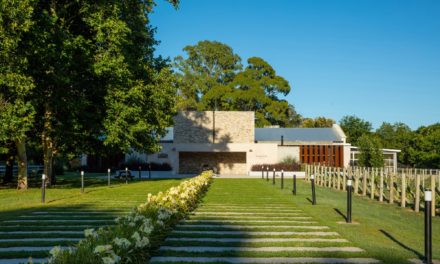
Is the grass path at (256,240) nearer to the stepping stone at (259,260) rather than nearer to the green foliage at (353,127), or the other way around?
the stepping stone at (259,260)

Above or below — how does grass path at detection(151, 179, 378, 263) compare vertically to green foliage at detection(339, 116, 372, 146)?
below

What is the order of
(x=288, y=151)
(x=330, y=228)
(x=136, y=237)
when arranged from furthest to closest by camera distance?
(x=288, y=151) → (x=330, y=228) → (x=136, y=237)

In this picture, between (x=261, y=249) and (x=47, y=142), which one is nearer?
(x=261, y=249)

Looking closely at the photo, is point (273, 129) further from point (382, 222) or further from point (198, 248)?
point (198, 248)

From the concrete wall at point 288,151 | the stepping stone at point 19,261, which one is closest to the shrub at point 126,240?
the stepping stone at point 19,261

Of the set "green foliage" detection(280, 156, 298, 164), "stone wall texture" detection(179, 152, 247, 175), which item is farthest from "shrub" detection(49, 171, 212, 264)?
"stone wall texture" detection(179, 152, 247, 175)

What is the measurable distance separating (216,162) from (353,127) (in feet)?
92.3

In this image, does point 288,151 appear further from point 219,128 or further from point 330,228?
point 330,228

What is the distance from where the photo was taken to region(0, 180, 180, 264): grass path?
7.84 meters

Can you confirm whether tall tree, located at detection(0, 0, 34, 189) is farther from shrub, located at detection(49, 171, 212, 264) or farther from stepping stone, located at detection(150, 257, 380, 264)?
stepping stone, located at detection(150, 257, 380, 264)

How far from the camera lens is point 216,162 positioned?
46.6m

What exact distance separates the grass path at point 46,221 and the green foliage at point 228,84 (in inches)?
1825

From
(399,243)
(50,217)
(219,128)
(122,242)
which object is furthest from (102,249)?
(219,128)

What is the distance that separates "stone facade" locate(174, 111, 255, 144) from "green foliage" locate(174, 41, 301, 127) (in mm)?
16382
